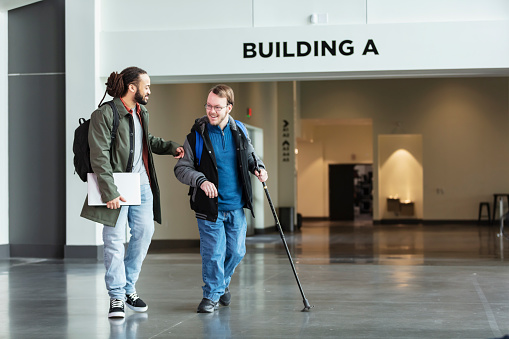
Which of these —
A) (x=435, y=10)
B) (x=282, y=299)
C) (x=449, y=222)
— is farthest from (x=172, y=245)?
(x=449, y=222)

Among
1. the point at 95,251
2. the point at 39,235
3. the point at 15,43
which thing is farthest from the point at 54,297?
the point at 15,43

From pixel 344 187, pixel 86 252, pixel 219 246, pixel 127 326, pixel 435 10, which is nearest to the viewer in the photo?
pixel 127 326

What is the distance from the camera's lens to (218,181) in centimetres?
462

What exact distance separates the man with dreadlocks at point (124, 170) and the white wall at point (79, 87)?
13.6 ft

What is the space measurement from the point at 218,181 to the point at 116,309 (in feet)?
3.37

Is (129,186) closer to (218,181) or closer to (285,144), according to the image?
(218,181)

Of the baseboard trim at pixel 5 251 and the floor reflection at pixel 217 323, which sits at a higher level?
the floor reflection at pixel 217 323

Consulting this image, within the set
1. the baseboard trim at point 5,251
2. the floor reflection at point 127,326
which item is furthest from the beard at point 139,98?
the baseboard trim at point 5,251

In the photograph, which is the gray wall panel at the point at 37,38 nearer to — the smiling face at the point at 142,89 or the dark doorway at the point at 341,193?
the smiling face at the point at 142,89

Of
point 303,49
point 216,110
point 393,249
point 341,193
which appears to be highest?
point 303,49

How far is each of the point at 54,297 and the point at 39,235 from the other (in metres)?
3.77

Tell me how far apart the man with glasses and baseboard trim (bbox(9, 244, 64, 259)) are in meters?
4.77

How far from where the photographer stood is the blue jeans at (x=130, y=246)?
443 centimetres

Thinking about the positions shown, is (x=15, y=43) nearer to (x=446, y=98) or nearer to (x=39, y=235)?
(x=39, y=235)
